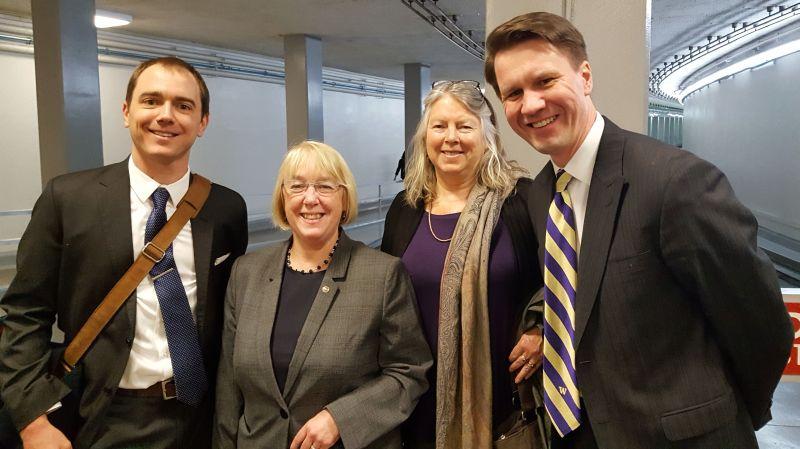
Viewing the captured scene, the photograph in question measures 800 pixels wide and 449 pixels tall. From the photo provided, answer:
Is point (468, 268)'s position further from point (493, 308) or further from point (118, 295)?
point (118, 295)

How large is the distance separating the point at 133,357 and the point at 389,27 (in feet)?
25.5

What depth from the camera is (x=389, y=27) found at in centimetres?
880

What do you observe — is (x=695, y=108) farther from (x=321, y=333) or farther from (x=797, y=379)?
(x=321, y=333)

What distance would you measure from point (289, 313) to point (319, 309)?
0.11 m

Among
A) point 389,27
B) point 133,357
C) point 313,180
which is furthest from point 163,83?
point 389,27

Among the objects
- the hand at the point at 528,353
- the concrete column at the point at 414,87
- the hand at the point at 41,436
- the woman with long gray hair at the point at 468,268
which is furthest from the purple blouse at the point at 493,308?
the concrete column at the point at 414,87

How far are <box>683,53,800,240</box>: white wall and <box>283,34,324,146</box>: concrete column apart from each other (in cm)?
838

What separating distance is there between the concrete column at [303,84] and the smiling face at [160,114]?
26.8 feet

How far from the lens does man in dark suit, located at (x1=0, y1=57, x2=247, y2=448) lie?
1.82m

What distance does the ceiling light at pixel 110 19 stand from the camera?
7.51 m

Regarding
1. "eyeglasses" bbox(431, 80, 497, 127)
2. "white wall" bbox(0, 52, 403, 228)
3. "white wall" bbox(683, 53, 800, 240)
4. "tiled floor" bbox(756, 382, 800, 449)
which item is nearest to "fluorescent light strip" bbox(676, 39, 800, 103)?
"white wall" bbox(683, 53, 800, 240)

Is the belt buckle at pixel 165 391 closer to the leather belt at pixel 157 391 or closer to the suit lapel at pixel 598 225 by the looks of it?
the leather belt at pixel 157 391

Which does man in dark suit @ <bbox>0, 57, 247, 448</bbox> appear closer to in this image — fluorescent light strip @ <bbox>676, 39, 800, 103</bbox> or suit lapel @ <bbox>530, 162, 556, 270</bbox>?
suit lapel @ <bbox>530, 162, 556, 270</bbox>

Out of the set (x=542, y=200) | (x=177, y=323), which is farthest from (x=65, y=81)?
(x=542, y=200)
